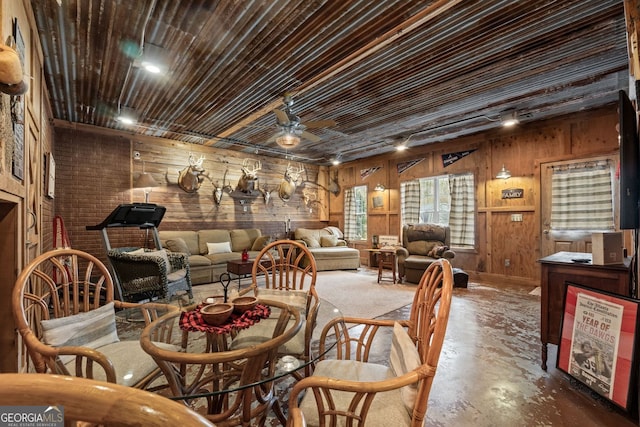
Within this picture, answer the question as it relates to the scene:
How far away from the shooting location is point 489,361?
254cm

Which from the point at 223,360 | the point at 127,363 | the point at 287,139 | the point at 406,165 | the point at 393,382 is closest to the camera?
the point at 393,382

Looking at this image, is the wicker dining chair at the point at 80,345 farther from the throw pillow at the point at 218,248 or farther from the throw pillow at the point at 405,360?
the throw pillow at the point at 218,248

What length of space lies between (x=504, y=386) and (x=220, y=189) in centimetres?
608

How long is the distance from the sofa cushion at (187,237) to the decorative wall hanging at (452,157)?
5.50 metres

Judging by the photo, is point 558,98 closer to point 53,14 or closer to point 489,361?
point 489,361

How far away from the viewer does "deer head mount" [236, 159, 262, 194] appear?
22.4 feet

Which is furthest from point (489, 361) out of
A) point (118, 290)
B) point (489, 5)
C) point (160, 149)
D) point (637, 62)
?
point (160, 149)

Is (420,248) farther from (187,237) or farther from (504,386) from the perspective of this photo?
(187,237)

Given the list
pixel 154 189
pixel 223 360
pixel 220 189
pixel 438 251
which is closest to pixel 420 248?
pixel 438 251

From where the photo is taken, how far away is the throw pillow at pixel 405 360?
104 cm

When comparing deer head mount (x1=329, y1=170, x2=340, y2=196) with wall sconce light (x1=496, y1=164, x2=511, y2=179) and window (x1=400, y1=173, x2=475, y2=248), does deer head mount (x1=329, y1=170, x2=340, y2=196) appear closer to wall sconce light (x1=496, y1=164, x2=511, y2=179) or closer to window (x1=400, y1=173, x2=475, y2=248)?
window (x1=400, y1=173, x2=475, y2=248)

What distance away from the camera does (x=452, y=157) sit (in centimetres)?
630

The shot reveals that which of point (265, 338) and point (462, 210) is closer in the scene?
point (265, 338)

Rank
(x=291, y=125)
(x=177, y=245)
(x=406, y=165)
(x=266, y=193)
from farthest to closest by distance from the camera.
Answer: (x=266, y=193)
(x=406, y=165)
(x=177, y=245)
(x=291, y=125)
